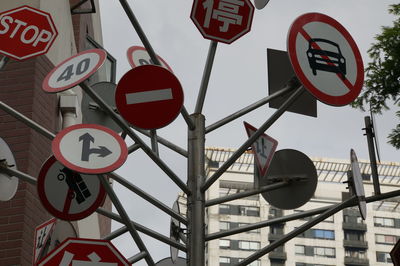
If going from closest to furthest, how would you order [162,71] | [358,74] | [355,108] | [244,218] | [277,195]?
[162,71] → [358,74] → [277,195] → [355,108] → [244,218]

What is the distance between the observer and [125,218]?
21.2ft

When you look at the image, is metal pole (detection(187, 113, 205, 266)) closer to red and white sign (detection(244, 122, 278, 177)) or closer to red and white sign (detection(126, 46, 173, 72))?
red and white sign (detection(244, 122, 278, 177))

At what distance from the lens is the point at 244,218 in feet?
297

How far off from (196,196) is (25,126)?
4.65 meters

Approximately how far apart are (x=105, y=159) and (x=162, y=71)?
869mm

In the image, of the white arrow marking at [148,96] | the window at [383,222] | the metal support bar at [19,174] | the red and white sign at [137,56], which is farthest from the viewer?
the window at [383,222]

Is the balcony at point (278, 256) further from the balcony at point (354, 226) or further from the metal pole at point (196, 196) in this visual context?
the metal pole at point (196, 196)

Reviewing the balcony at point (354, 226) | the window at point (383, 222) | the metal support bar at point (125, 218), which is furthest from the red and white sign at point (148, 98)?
the window at point (383, 222)

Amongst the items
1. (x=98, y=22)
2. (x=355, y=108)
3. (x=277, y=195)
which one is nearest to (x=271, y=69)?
(x=277, y=195)

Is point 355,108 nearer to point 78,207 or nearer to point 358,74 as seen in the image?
point 358,74

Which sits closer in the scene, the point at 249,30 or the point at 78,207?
the point at 78,207

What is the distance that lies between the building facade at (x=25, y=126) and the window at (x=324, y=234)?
80054 mm

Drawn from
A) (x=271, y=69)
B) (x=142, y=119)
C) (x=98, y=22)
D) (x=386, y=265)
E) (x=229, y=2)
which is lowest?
(x=386, y=265)

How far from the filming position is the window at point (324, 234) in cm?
9219
